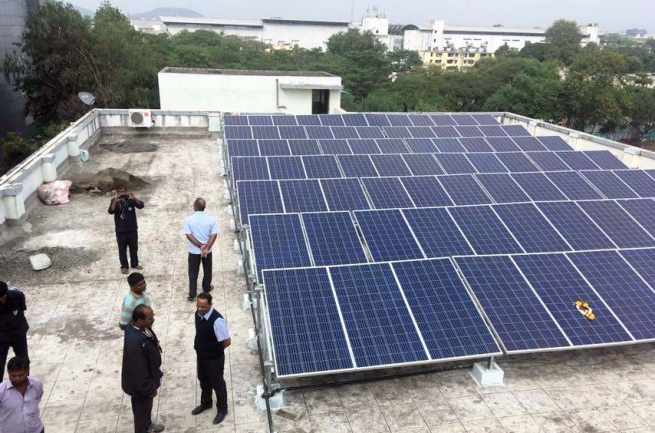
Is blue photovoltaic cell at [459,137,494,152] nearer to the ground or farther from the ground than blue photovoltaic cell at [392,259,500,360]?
nearer to the ground

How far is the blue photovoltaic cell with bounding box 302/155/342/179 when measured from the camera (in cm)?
1353

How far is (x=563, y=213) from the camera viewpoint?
33.4 feet

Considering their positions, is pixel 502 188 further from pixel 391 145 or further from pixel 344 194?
pixel 391 145

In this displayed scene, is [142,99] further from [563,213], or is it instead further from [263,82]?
[563,213]

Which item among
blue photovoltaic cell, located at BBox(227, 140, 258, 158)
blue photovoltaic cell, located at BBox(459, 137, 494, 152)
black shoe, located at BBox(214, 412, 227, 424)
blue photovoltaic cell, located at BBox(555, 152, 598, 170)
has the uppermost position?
blue photovoltaic cell, located at BBox(555, 152, 598, 170)

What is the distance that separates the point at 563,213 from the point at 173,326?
8.13 metres

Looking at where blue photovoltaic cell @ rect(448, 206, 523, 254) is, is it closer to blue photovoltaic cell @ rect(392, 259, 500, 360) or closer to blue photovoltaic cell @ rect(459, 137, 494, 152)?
blue photovoltaic cell @ rect(392, 259, 500, 360)

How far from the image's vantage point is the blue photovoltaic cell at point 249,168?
12.8 metres

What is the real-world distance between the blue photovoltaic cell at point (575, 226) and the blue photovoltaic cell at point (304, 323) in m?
5.33

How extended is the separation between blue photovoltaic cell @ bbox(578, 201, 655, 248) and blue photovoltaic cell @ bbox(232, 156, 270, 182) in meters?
7.84

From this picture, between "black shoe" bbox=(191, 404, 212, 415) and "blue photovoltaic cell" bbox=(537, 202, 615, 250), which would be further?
"blue photovoltaic cell" bbox=(537, 202, 615, 250)

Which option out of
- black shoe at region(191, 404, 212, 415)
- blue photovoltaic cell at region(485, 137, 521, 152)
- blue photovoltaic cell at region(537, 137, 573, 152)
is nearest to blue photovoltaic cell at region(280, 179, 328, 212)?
black shoe at region(191, 404, 212, 415)

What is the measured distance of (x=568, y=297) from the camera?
24.5 ft

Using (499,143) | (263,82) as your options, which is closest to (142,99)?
(263,82)
